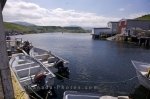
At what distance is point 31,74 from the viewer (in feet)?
61.0

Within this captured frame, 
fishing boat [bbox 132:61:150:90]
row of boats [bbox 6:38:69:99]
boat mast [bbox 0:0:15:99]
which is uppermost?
boat mast [bbox 0:0:15:99]

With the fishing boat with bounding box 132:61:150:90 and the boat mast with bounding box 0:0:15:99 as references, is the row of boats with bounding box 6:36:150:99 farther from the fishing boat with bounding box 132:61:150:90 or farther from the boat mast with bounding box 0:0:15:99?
the boat mast with bounding box 0:0:15:99

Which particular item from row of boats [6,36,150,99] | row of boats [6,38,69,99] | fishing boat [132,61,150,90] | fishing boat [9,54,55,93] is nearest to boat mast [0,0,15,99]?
row of boats [6,36,150,99]

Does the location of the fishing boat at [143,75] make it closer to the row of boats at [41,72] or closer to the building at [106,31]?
the row of boats at [41,72]

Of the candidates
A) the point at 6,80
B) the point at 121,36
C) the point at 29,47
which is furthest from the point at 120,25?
the point at 6,80

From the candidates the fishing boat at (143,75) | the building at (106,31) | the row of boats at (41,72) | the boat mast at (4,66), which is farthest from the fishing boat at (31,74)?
the building at (106,31)

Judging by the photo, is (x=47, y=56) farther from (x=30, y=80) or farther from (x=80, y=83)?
(x=30, y=80)

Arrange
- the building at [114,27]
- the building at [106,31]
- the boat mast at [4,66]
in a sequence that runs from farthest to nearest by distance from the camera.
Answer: the building at [106,31] < the building at [114,27] < the boat mast at [4,66]

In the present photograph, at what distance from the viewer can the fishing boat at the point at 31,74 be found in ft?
52.0

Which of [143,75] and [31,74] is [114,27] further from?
[31,74]

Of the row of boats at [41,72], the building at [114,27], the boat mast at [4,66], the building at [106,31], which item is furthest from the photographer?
the building at [106,31]

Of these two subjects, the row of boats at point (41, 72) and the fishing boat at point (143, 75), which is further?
the fishing boat at point (143, 75)

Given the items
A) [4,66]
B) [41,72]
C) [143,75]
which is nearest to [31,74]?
[41,72]

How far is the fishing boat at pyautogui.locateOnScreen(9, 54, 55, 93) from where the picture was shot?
623 inches
